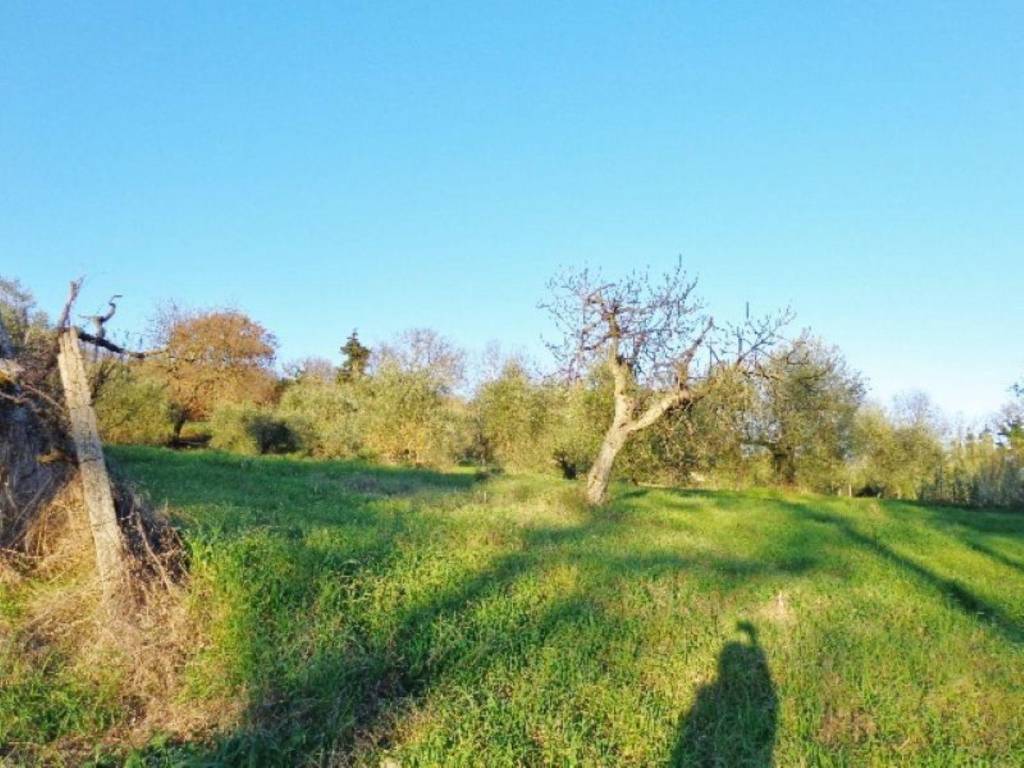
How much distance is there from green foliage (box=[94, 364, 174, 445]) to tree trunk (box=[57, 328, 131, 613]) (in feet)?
73.6

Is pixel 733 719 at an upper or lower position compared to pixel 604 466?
lower

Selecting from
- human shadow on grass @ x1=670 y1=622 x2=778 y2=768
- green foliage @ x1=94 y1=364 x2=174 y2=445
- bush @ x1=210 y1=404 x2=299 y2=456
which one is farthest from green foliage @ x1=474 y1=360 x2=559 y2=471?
human shadow on grass @ x1=670 y1=622 x2=778 y2=768

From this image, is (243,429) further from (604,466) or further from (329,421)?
(604,466)

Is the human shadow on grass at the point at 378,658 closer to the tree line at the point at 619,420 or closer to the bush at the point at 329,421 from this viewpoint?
the tree line at the point at 619,420

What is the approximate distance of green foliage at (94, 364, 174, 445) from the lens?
28156 millimetres

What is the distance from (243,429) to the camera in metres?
32.8

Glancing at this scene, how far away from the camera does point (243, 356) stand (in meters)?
58.8

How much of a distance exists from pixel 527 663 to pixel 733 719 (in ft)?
5.99

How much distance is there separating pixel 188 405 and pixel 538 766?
104ft

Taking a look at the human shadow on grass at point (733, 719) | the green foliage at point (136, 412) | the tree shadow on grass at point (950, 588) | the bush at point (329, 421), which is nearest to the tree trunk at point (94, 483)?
the human shadow on grass at point (733, 719)

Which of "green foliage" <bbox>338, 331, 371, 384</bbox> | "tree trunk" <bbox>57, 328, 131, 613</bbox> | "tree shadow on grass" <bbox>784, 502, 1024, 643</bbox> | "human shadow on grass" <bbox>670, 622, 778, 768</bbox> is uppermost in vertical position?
"green foliage" <bbox>338, 331, 371, 384</bbox>

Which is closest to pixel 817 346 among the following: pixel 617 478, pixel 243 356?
pixel 617 478

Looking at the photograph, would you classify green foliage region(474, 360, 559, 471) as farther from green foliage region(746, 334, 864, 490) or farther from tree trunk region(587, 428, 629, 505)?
tree trunk region(587, 428, 629, 505)

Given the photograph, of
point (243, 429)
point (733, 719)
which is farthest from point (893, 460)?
point (733, 719)
